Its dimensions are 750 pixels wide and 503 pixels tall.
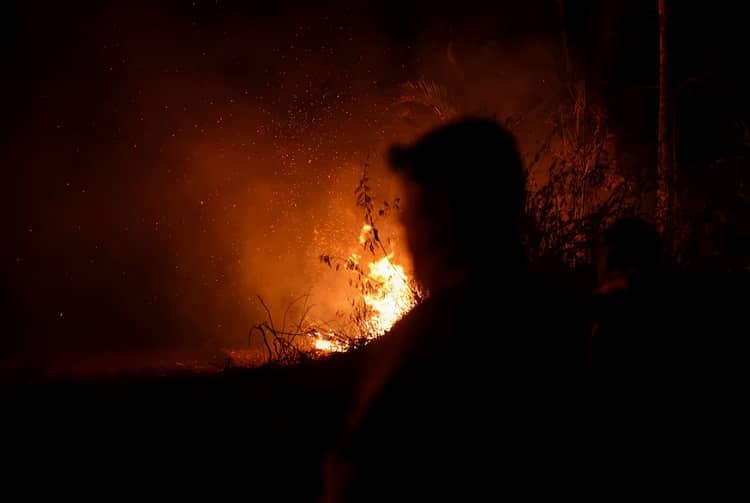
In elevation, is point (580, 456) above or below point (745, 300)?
below

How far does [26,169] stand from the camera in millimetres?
15906

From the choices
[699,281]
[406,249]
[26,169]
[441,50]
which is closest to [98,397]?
[406,249]

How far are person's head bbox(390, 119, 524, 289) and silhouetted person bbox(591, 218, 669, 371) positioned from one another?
2.02 meters

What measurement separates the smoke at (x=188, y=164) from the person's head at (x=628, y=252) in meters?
11.2

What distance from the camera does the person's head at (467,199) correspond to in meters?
1.37

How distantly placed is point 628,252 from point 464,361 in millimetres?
2709

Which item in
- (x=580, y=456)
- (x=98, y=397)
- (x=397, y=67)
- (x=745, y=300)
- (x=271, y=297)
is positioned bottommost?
(x=580, y=456)

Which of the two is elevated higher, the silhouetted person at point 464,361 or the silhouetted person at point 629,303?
the silhouetted person at point 629,303

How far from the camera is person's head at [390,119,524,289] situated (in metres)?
1.37

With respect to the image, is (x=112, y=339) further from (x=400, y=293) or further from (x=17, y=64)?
(x=400, y=293)

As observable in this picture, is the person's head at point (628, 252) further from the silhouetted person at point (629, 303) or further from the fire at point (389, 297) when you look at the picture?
the fire at point (389, 297)

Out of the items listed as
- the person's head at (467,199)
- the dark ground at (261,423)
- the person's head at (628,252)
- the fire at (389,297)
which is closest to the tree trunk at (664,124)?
the dark ground at (261,423)

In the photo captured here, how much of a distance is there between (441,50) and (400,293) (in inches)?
393

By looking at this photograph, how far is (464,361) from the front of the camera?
123cm
